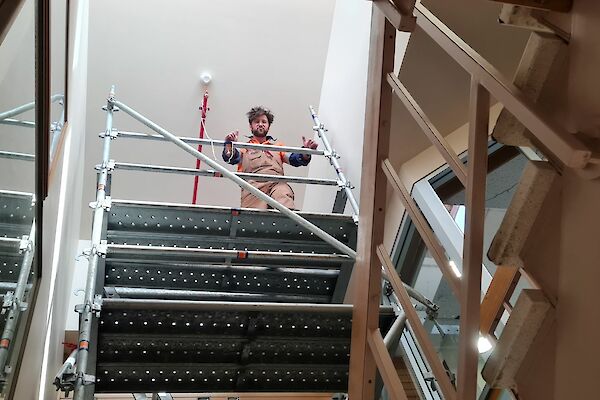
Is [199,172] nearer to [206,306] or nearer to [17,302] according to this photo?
[206,306]

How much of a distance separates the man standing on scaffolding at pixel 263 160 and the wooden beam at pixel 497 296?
1.52 m

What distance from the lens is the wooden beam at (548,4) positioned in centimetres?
127

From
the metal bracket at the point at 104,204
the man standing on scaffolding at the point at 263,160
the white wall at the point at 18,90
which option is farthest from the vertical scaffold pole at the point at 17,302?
the man standing on scaffolding at the point at 263,160

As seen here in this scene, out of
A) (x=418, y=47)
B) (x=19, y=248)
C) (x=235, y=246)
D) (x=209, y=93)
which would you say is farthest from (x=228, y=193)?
(x=19, y=248)

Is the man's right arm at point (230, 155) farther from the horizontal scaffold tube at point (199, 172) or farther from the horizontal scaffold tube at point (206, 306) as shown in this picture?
the horizontal scaffold tube at point (206, 306)

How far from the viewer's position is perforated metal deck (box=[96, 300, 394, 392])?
215 centimetres

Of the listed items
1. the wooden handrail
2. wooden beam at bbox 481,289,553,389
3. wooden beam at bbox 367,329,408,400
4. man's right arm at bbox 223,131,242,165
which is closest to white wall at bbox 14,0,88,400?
man's right arm at bbox 223,131,242,165

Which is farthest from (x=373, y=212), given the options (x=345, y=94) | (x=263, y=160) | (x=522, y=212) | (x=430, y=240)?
(x=263, y=160)

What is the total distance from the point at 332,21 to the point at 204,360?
2655mm

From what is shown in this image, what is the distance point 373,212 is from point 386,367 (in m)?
0.43

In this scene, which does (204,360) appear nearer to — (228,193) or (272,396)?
(272,396)

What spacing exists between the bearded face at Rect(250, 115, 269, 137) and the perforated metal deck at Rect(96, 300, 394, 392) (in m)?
1.90

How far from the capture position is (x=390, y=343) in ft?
7.57

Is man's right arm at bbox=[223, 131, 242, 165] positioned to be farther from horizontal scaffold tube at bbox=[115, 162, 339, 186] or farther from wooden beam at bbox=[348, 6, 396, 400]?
wooden beam at bbox=[348, 6, 396, 400]
